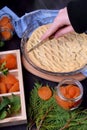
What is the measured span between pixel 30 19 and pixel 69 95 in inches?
12.8

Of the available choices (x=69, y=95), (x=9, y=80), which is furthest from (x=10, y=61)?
(x=69, y=95)

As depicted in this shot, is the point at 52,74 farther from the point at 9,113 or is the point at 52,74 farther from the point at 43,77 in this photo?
the point at 9,113

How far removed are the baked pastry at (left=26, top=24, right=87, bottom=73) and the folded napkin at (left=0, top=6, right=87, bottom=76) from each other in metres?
0.02

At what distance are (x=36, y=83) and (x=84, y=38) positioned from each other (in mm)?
219

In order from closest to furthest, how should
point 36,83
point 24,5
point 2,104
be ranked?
1. point 2,104
2. point 36,83
3. point 24,5

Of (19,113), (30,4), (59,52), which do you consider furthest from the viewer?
(30,4)

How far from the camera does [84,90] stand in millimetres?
904

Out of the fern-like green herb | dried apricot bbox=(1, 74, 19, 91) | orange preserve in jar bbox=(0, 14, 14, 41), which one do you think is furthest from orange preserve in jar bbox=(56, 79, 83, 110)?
orange preserve in jar bbox=(0, 14, 14, 41)

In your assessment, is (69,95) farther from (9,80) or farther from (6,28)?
(6,28)

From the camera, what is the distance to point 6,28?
3.26 feet

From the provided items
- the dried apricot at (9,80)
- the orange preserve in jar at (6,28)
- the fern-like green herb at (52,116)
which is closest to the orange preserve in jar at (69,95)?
the fern-like green herb at (52,116)

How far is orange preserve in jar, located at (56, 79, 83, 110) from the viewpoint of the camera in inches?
32.7

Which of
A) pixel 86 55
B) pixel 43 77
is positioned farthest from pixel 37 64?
pixel 86 55

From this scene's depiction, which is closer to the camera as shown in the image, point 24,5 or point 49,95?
point 49,95
